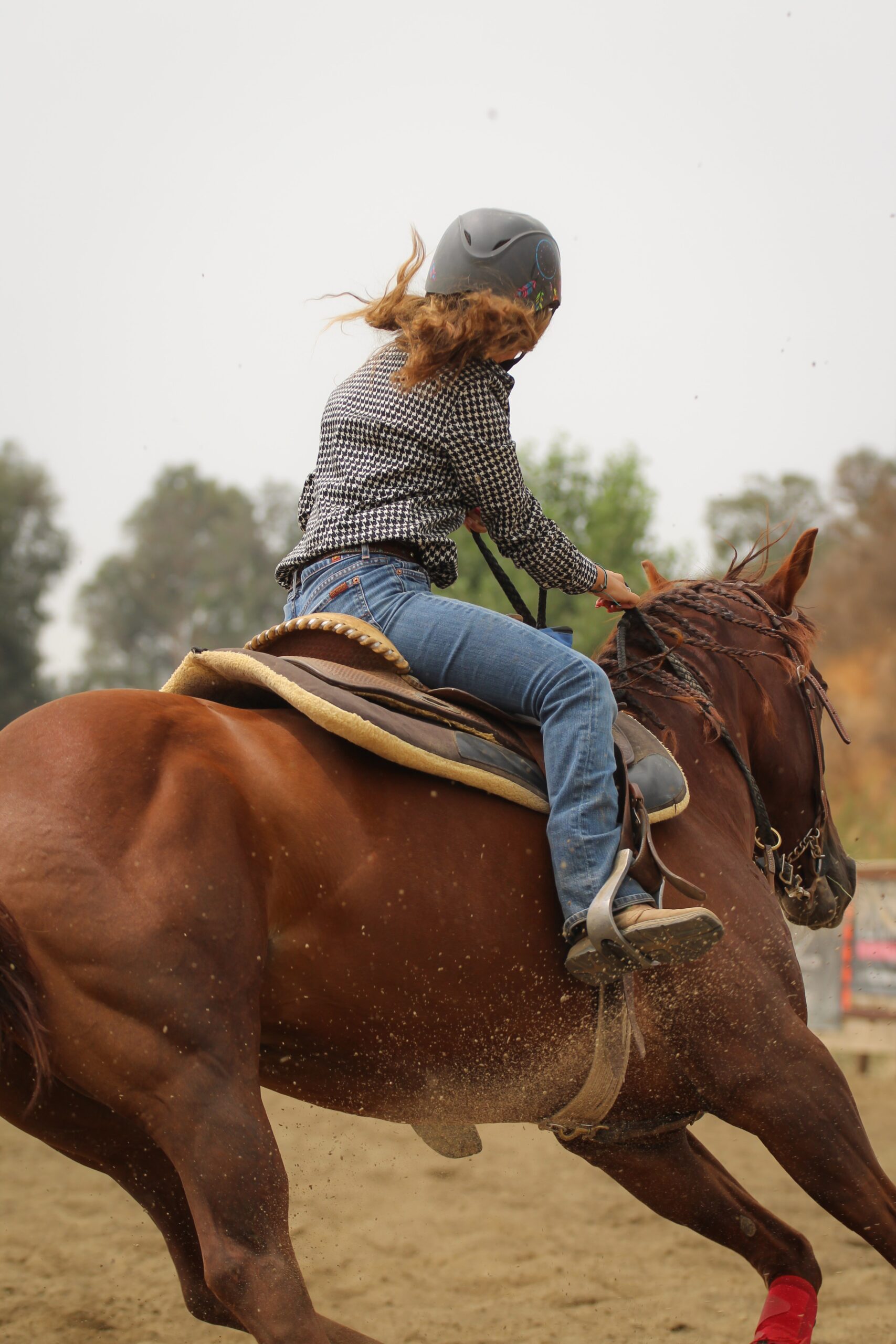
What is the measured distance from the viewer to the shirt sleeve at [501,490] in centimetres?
306

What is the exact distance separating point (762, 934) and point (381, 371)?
1.85 m

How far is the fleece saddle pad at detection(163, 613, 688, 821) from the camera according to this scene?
8.73 feet

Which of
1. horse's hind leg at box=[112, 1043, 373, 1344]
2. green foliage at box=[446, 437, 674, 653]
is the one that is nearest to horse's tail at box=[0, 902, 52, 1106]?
horse's hind leg at box=[112, 1043, 373, 1344]

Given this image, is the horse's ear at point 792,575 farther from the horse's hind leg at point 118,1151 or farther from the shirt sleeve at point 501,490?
the horse's hind leg at point 118,1151

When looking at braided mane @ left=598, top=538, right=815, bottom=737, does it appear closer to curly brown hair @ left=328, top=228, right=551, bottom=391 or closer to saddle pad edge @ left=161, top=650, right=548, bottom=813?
saddle pad edge @ left=161, top=650, right=548, bottom=813

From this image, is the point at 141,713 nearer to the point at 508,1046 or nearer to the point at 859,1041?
the point at 508,1046

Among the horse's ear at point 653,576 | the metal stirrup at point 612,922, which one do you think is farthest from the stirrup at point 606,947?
the horse's ear at point 653,576

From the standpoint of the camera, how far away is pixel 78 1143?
2.85 metres

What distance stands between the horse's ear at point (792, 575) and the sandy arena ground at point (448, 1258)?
2.63 metres

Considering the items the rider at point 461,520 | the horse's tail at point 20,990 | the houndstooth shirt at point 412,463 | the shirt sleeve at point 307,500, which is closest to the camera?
the horse's tail at point 20,990

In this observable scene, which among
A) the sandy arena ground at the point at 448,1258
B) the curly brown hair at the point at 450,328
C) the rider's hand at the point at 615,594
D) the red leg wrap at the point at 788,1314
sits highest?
the curly brown hair at the point at 450,328

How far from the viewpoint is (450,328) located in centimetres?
301

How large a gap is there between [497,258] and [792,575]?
1632mm

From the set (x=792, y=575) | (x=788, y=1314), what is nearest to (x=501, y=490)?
(x=792, y=575)
